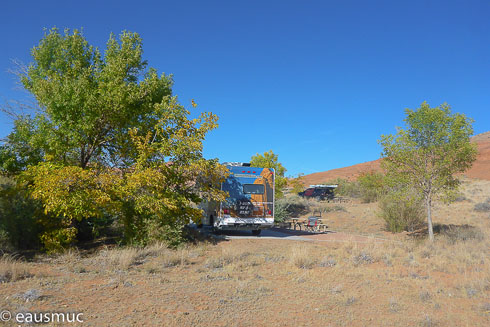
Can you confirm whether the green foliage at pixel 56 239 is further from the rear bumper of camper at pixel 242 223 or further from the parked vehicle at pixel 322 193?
the parked vehicle at pixel 322 193

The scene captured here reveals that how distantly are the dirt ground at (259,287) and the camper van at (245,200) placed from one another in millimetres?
3617

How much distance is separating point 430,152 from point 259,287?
1163 cm

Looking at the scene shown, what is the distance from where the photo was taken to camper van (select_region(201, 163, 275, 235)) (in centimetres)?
1548

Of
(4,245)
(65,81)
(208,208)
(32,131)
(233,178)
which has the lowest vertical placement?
(4,245)

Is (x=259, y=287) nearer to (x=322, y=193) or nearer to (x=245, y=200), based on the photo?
(x=245, y=200)

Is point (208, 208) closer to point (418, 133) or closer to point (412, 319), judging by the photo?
point (418, 133)

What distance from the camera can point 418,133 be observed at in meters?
15.2

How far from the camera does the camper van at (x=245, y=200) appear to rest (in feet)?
50.8

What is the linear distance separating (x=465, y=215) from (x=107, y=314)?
26.4 m

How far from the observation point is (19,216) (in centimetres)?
1111

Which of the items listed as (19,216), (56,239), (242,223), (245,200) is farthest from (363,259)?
(19,216)

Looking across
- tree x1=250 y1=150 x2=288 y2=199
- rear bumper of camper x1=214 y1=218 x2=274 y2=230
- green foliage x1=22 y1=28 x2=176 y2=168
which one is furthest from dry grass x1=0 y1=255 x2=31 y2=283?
tree x1=250 y1=150 x2=288 y2=199

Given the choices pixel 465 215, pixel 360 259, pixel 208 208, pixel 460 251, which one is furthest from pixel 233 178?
pixel 465 215

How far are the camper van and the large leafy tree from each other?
102 inches
